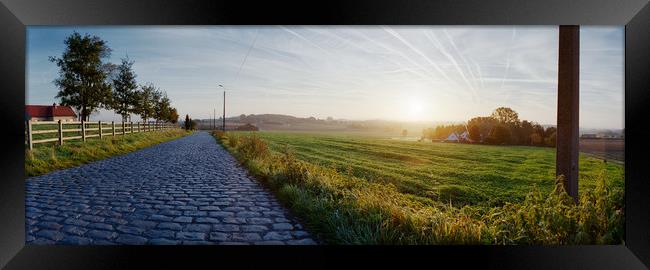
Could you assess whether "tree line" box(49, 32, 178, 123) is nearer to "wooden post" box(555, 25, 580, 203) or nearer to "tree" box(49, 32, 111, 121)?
"tree" box(49, 32, 111, 121)

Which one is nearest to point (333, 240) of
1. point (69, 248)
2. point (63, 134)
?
point (69, 248)

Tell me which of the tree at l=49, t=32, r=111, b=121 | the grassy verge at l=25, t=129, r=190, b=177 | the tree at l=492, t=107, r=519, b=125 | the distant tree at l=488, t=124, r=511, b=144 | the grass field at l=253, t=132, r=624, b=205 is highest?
the tree at l=49, t=32, r=111, b=121

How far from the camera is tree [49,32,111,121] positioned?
24.9 ft

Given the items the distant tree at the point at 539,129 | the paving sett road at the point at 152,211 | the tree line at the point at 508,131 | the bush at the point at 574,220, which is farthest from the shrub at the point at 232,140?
the bush at the point at 574,220

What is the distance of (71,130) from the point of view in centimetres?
1007

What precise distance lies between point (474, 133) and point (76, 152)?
10.3 metres

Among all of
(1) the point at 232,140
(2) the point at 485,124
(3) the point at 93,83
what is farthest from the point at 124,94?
(2) the point at 485,124

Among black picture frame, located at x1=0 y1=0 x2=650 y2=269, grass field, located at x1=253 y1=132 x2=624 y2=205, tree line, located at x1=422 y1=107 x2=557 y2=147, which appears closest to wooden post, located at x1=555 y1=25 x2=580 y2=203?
black picture frame, located at x1=0 y1=0 x2=650 y2=269

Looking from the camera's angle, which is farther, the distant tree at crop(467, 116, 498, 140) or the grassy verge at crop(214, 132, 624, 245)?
the distant tree at crop(467, 116, 498, 140)

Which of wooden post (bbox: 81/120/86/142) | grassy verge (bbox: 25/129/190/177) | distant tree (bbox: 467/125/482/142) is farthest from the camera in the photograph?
wooden post (bbox: 81/120/86/142)

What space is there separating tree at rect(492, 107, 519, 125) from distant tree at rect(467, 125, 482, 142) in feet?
4.88

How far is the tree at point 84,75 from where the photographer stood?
7583 mm

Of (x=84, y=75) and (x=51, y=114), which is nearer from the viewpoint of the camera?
(x=51, y=114)

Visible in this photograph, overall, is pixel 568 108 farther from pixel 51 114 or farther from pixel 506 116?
pixel 51 114
